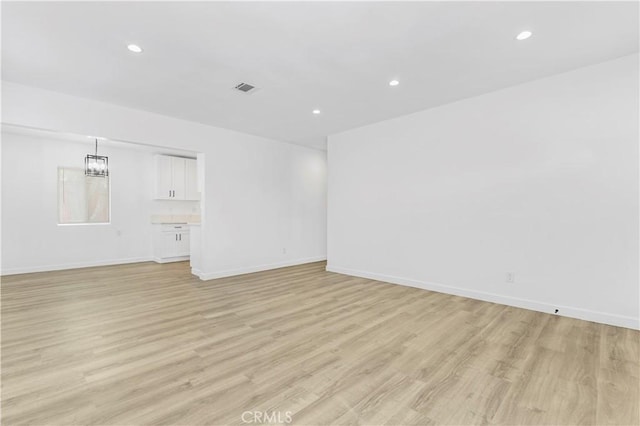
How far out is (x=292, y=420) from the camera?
5.42 feet

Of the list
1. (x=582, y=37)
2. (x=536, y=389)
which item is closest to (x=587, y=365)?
(x=536, y=389)

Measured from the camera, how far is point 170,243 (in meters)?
6.85

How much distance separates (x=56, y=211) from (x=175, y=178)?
233cm

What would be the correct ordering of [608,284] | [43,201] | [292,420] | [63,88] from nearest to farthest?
[292,420] → [608,284] → [63,88] → [43,201]

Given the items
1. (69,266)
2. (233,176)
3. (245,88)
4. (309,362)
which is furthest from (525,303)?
(69,266)

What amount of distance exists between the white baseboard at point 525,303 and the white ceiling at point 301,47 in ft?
8.94

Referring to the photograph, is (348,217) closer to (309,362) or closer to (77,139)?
(309,362)

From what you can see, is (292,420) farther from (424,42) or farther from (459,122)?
(459,122)

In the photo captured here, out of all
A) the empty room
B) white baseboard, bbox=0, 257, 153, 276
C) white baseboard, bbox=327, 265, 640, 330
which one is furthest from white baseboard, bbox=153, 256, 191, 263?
white baseboard, bbox=327, 265, 640, 330

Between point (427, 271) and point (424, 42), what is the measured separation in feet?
10.4

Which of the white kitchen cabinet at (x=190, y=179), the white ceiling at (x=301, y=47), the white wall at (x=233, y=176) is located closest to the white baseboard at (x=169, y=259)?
the white kitchen cabinet at (x=190, y=179)

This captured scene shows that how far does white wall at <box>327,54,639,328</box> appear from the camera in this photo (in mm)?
3027

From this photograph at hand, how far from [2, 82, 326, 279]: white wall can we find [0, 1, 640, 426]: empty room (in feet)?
0.13

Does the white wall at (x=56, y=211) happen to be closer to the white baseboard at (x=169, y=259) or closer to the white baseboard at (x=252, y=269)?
the white baseboard at (x=169, y=259)
